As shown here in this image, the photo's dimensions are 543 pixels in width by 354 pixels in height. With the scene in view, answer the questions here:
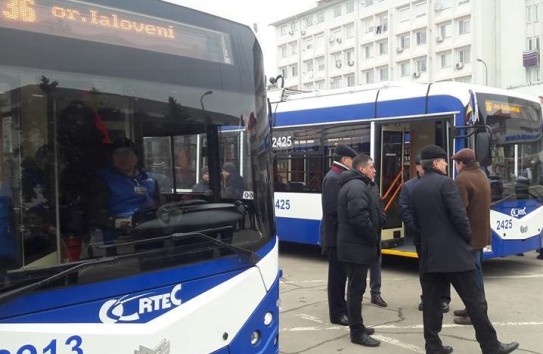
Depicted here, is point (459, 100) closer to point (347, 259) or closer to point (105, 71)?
point (347, 259)

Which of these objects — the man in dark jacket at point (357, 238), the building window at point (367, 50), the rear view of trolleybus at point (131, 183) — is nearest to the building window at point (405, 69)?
the building window at point (367, 50)

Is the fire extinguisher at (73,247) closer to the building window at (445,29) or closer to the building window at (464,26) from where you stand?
the building window at (464,26)

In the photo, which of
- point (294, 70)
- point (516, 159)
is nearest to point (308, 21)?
point (294, 70)

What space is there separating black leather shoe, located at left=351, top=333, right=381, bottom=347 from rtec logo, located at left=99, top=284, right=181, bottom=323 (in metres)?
2.75

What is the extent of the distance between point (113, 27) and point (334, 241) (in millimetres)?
3714

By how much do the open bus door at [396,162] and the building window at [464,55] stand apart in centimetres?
4380

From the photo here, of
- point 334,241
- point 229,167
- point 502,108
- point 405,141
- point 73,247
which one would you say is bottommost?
point 334,241

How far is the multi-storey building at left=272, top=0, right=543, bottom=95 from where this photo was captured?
4712 cm

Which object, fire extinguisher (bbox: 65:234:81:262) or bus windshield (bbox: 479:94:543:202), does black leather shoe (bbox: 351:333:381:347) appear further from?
bus windshield (bbox: 479:94:543:202)

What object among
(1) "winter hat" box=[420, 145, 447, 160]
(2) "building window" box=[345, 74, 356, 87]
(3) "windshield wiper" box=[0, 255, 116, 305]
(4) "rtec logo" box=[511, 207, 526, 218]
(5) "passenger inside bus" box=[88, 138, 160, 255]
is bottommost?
(4) "rtec logo" box=[511, 207, 526, 218]

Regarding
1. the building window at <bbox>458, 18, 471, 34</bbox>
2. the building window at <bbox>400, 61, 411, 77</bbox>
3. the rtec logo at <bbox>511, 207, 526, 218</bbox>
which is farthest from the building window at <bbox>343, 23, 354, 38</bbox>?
the rtec logo at <bbox>511, 207, 526, 218</bbox>

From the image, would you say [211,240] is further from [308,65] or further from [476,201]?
[308,65]

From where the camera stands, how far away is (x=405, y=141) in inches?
368

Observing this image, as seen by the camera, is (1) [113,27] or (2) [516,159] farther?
(2) [516,159]
